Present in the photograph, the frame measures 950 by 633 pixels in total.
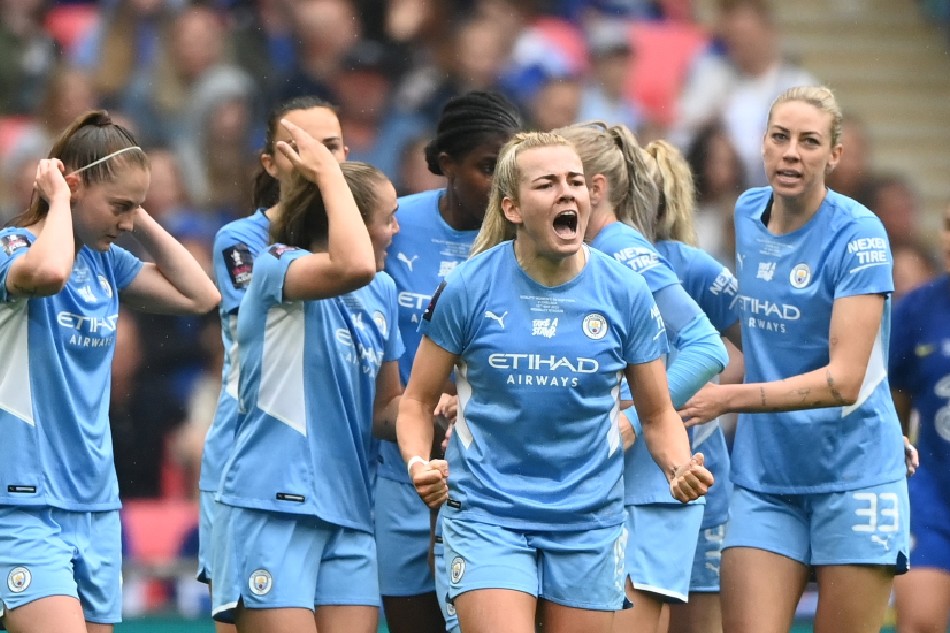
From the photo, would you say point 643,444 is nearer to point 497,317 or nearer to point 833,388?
point 833,388

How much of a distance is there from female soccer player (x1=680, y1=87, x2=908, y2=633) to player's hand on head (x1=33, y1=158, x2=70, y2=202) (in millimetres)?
2239

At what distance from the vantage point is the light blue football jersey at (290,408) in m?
5.17

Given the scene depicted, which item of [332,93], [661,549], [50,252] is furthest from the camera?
[332,93]

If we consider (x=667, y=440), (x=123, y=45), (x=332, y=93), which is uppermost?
(x=123, y=45)

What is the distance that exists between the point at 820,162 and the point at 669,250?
0.66 metres

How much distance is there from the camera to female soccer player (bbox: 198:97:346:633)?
5.72 metres

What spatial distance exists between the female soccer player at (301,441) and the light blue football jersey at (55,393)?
43 centimetres

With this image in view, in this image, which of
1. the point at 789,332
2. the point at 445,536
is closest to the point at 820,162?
the point at 789,332

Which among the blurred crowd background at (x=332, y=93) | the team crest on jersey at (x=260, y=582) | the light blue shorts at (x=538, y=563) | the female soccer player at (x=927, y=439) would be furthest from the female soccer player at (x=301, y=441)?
the blurred crowd background at (x=332, y=93)

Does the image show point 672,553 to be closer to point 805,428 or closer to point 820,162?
point 805,428

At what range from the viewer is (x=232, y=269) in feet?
18.8

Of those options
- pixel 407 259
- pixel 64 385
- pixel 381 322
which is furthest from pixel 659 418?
pixel 64 385

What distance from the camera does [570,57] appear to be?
12.2 metres

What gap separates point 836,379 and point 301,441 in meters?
1.85
